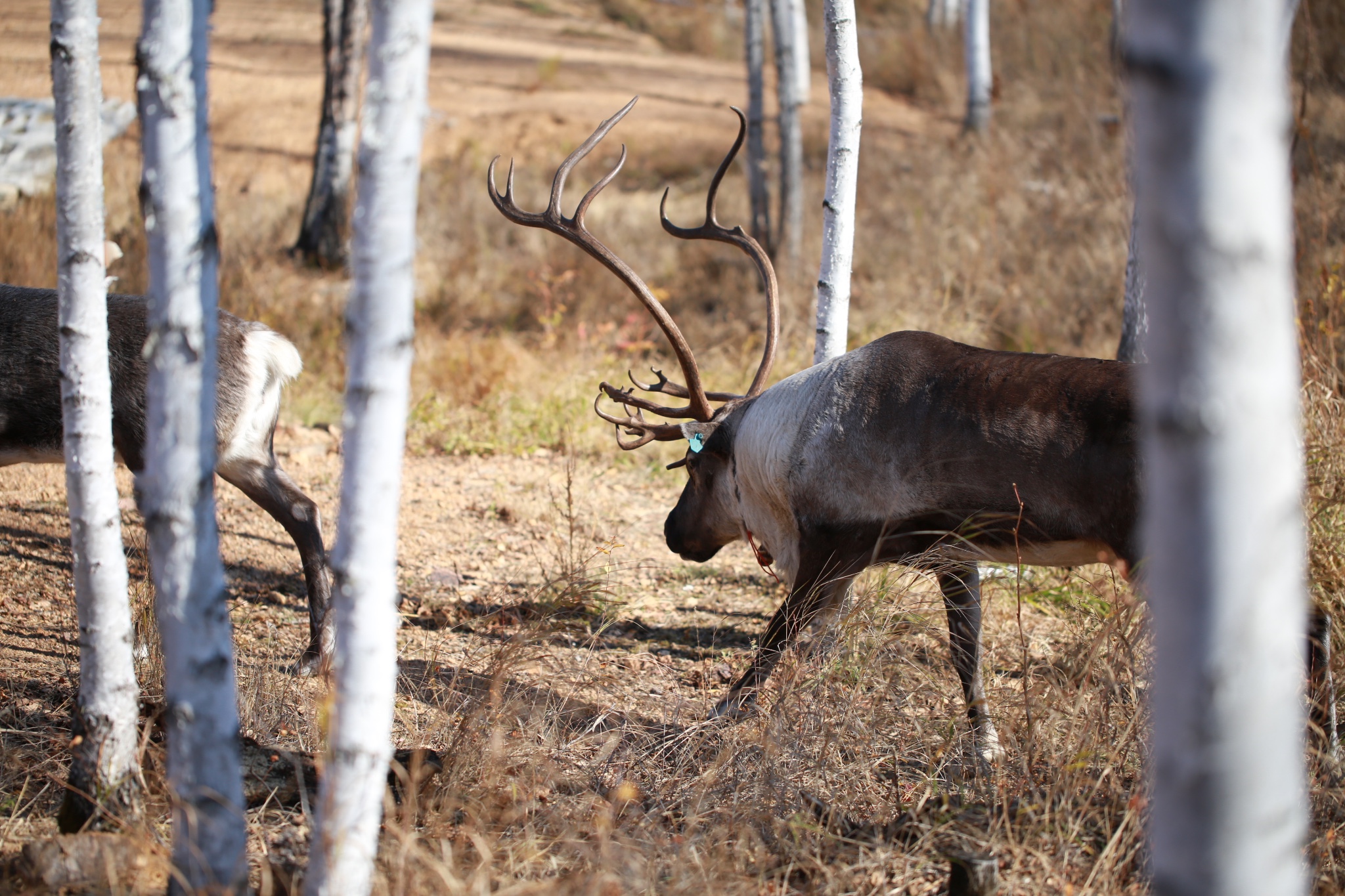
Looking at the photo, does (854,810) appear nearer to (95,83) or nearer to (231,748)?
(231,748)

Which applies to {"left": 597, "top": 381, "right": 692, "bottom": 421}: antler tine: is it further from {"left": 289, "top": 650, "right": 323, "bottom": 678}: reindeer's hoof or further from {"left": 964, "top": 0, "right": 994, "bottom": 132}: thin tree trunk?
{"left": 964, "top": 0, "right": 994, "bottom": 132}: thin tree trunk

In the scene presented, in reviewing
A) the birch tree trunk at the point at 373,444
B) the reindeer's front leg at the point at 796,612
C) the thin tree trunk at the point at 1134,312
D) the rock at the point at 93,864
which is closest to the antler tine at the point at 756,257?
the reindeer's front leg at the point at 796,612

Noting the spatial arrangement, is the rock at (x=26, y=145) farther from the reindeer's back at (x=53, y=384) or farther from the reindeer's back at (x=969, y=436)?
the reindeer's back at (x=969, y=436)

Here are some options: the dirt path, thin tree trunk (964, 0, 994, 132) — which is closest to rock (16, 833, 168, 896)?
the dirt path

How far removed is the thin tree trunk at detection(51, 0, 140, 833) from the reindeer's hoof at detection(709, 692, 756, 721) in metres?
1.60

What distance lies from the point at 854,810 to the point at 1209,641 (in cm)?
167

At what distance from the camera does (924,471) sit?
318 cm

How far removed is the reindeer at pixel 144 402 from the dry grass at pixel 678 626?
0.50 m

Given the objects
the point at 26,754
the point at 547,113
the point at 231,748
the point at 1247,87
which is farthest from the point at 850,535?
the point at 547,113

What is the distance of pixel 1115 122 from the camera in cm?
1160

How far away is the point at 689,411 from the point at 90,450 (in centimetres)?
241

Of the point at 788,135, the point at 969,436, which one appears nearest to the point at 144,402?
the point at 969,436

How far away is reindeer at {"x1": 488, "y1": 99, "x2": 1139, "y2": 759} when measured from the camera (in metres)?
2.91

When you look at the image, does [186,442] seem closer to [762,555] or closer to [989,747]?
[989,747]
